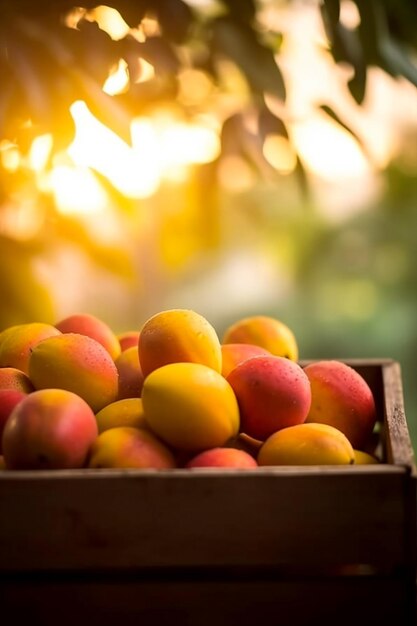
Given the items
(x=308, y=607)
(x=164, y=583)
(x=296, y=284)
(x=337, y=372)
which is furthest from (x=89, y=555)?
(x=296, y=284)

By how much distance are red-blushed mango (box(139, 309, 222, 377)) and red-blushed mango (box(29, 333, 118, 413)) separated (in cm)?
4

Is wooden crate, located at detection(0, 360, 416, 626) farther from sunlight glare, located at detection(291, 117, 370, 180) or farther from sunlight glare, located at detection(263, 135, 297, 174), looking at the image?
sunlight glare, located at detection(291, 117, 370, 180)

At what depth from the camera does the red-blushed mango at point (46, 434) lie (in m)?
0.66

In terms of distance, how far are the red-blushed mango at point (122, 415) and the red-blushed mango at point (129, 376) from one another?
0.06m

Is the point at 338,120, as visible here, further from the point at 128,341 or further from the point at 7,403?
the point at 7,403

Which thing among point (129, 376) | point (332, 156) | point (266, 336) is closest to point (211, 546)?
point (129, 376)

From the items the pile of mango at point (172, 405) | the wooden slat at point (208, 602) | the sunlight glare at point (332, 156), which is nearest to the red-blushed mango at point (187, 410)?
the pile of mango at point (172, 405)

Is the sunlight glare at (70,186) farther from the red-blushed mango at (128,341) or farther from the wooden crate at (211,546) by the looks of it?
the wooden crate at (211,546)

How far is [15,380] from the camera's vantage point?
2.60 ft

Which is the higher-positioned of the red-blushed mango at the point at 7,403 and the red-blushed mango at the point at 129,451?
the red-blushed mango at the point at 129,451

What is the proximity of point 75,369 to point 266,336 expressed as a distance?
10.6 inches

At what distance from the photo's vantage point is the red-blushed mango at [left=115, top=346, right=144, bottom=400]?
0.84 metres

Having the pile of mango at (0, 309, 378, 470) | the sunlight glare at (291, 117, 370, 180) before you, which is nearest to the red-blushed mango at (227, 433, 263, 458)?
the pile of mango at (0, 309, 378, 470)

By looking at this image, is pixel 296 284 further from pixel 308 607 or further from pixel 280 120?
pixel 308 607
